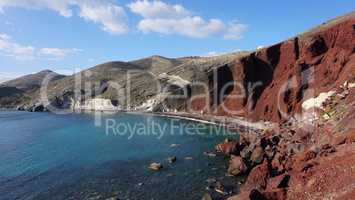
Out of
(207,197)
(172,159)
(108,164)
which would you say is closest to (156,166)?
(172,159)

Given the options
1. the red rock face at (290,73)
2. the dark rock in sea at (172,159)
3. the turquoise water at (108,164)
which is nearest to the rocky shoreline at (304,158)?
the turquoise water at (108,164)

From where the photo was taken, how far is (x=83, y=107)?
590 feet

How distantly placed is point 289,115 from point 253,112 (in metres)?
16.1

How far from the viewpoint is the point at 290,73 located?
3300 inches

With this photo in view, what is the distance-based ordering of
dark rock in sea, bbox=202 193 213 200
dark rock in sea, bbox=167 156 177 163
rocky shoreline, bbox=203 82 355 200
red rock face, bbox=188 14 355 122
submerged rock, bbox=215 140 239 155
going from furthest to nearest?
1. red rock face, bbox=188 14 355 122
2. submerged rock, bbox=215 140 239 155
3. dark rock in sea, bbox=167 156 177 163
4. dark rock in sea, bbox=202 193 213 200
5. rocky shoreline, bbox=203 82 355 200

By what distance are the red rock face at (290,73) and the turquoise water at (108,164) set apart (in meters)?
14.9

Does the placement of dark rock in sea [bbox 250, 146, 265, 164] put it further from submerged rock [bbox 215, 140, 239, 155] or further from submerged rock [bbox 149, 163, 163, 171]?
submerged rock [bbox 149, 163, 163, 171]

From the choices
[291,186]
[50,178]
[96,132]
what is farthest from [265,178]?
[96,132]

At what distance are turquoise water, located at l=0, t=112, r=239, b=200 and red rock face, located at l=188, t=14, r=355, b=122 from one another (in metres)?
14.9

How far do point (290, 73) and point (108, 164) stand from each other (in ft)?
172

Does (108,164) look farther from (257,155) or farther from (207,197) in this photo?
(257,155)

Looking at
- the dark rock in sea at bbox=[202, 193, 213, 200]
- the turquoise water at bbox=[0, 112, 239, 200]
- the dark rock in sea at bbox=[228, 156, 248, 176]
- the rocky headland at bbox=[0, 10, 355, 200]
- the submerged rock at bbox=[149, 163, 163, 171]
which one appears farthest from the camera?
the submerged rock at bbox=[149, 163, 163, 171]

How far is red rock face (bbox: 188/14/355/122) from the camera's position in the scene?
73.1 meters

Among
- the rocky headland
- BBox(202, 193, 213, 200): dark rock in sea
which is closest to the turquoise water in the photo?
BBox(202, 193, 213, 200): dark rock in sea
